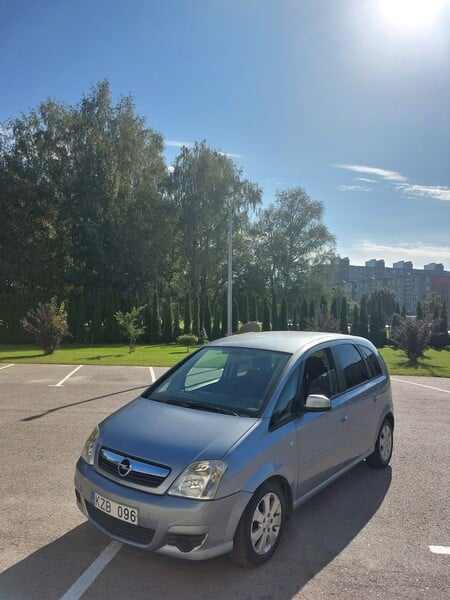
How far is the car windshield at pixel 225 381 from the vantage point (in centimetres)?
404

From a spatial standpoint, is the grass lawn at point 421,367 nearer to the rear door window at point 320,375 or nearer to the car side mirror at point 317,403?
the rear door window at point 320,375

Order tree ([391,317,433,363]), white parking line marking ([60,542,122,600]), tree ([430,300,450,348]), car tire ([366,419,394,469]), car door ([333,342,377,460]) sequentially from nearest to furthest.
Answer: white parking line marking ([60,542,122,600]), car door ([333,342,377,460]), car tire ([366,419,394,469]), tree ([391,317,433,363]), tree ([430,300,450,348])

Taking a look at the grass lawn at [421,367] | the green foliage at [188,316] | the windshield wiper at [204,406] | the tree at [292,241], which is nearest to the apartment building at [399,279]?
the tree at [292,241]

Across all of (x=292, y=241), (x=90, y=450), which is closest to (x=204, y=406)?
(x=90, y=450)

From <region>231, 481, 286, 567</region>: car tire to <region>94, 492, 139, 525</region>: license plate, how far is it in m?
0.73

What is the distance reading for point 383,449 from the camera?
18.8ft

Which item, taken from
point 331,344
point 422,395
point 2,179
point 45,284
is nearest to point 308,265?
point 45,284

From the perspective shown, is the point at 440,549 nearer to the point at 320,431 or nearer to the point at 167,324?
the point at 320,431

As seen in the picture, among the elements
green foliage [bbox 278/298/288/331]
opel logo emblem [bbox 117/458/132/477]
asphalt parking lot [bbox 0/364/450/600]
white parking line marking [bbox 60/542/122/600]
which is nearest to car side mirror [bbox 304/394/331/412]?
asphalt parking lot [bbox 0/364/450/600]

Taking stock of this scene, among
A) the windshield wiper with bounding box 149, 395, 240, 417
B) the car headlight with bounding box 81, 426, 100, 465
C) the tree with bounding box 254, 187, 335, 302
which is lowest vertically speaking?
the car headlight with bounding box 81, 426, 100, 465

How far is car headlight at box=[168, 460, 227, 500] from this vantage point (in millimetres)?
3188

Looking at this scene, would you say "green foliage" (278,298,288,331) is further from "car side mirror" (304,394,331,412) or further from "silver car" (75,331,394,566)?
"car side mirror" (304,394,331,412)

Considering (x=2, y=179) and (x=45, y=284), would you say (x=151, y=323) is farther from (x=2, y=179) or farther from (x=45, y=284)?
(x=2, y=179)

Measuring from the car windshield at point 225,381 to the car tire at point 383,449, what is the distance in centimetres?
210
